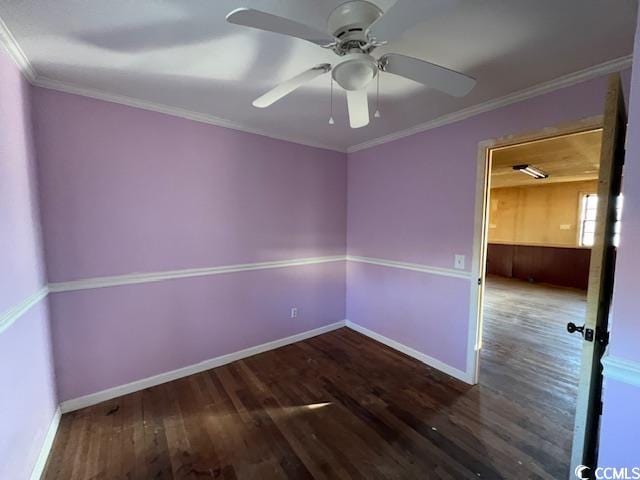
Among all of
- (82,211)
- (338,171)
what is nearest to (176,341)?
(82,211)

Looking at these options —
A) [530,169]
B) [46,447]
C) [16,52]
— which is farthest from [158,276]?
[530,169]

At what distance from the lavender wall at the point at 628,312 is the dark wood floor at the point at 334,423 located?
2.65 feet

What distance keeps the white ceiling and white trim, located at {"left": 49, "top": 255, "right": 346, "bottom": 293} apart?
1393 mm

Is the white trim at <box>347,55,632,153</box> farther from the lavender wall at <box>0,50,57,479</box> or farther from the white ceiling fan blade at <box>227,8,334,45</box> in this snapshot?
the lavender wall at <box>0,50,57,479</box>

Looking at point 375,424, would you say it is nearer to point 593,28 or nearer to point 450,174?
point 450,174

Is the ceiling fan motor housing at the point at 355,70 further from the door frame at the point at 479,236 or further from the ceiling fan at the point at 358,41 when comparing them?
the door frame at the point at 479,236

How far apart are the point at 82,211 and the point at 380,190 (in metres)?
2.74

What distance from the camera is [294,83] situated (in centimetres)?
138

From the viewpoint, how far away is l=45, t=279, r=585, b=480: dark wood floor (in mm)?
1580

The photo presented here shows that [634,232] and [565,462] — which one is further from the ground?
[634,232]

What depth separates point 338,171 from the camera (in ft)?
11.4

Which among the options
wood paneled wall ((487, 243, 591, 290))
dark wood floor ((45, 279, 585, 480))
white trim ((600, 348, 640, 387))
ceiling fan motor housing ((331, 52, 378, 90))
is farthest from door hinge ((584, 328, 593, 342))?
wood paneled wall ((487, 243, 591, 290))

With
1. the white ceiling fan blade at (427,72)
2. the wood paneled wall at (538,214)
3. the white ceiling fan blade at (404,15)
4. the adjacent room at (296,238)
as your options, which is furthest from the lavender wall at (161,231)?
the wood paneled wall at (538,214)

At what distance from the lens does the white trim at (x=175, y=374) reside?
204 centimetres
